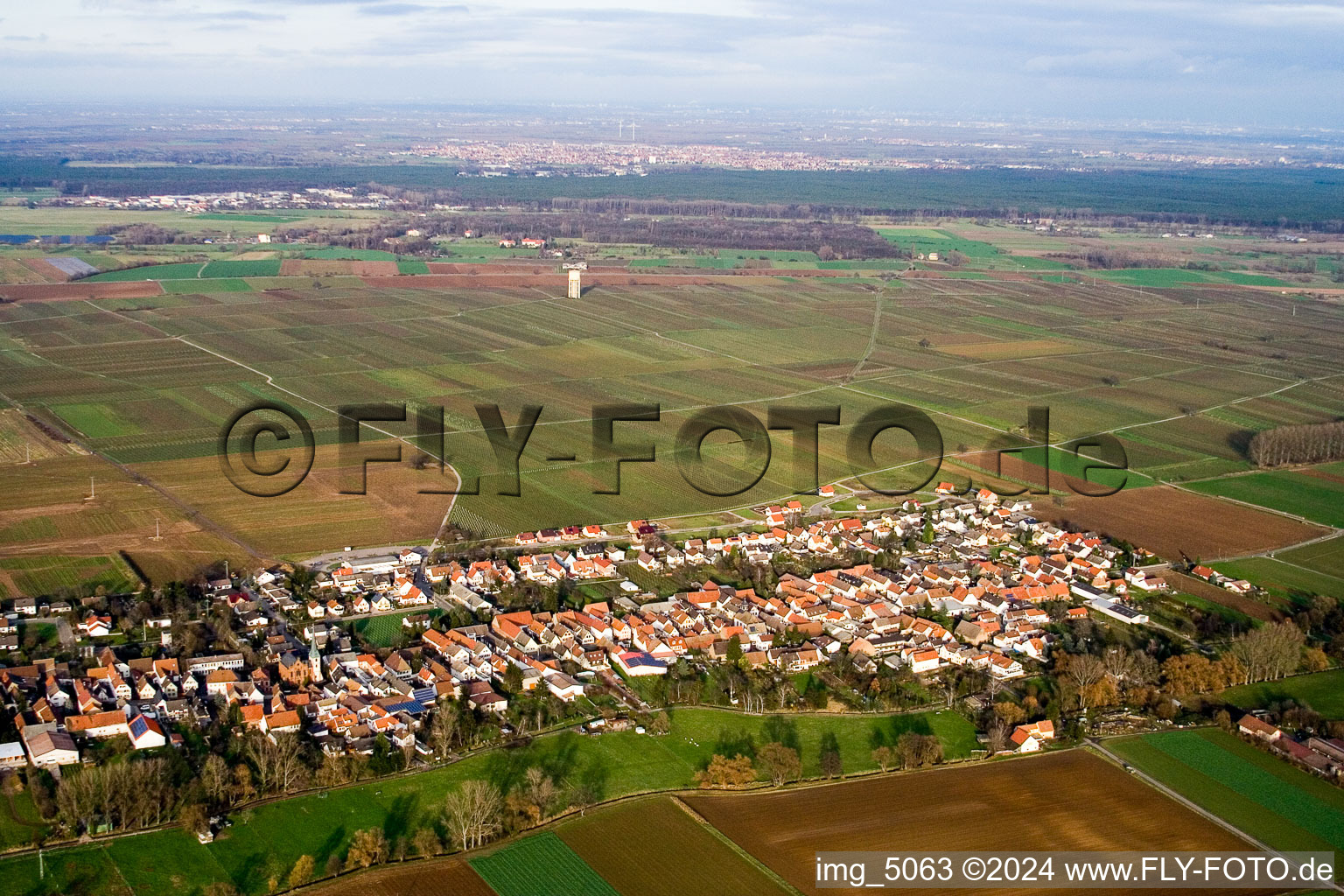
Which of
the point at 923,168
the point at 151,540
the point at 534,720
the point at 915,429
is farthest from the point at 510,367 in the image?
the point at 923,168

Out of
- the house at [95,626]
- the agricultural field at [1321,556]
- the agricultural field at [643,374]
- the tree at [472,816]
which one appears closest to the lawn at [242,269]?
the agricultural field at [643,374]

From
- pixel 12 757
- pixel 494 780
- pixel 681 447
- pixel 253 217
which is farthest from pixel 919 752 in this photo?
pixel 253 217

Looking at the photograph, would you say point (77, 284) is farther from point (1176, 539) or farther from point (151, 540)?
point (1176, 539)

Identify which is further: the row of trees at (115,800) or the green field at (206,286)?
the green field at (206,286)

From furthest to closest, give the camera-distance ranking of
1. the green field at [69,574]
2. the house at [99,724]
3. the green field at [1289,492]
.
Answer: the green field at [1289,492] → the green field at [69,574] → the house at [99,724]

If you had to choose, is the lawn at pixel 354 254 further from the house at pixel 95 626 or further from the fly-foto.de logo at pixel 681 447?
the house at pixel 95 626

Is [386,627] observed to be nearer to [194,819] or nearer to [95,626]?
[95,626]
